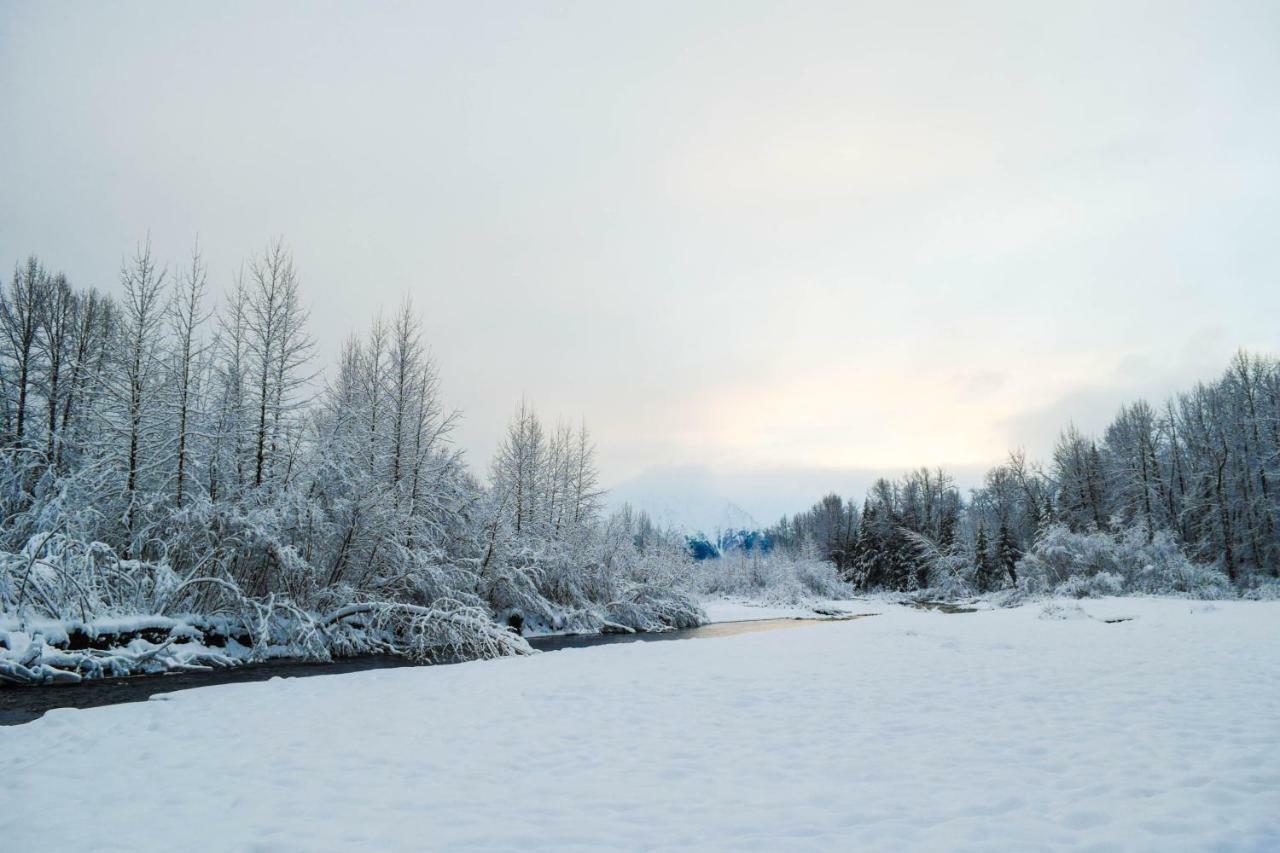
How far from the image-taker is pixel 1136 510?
126 feet

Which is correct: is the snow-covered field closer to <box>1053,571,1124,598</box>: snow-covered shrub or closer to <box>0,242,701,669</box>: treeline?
<box>0,242,701,669</box>: treeline

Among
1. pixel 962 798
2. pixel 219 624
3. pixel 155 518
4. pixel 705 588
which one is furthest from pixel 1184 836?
pixel 705 588

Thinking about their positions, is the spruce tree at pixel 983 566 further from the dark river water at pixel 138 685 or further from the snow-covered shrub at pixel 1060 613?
the dark river water at pixel 138 685

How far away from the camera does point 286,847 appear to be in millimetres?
3643

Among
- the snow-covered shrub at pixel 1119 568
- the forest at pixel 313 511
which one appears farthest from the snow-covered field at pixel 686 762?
the snow-covered shrub at pixel 1119 568

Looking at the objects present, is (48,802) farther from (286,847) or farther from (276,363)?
(276,363)

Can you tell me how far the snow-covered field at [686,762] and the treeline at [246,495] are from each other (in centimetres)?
637

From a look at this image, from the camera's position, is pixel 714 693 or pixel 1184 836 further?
pixel 714 693

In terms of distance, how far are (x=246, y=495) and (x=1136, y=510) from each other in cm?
4831

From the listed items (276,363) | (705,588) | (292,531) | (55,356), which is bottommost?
(705,588)

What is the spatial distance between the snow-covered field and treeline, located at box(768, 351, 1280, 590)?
82.9 feet

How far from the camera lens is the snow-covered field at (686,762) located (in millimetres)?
3729

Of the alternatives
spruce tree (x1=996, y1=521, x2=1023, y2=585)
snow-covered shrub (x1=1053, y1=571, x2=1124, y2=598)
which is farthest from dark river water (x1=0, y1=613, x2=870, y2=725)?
spruce tree (x1=996, y1=521, x2=1023, y2=585)

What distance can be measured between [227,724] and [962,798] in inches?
296
